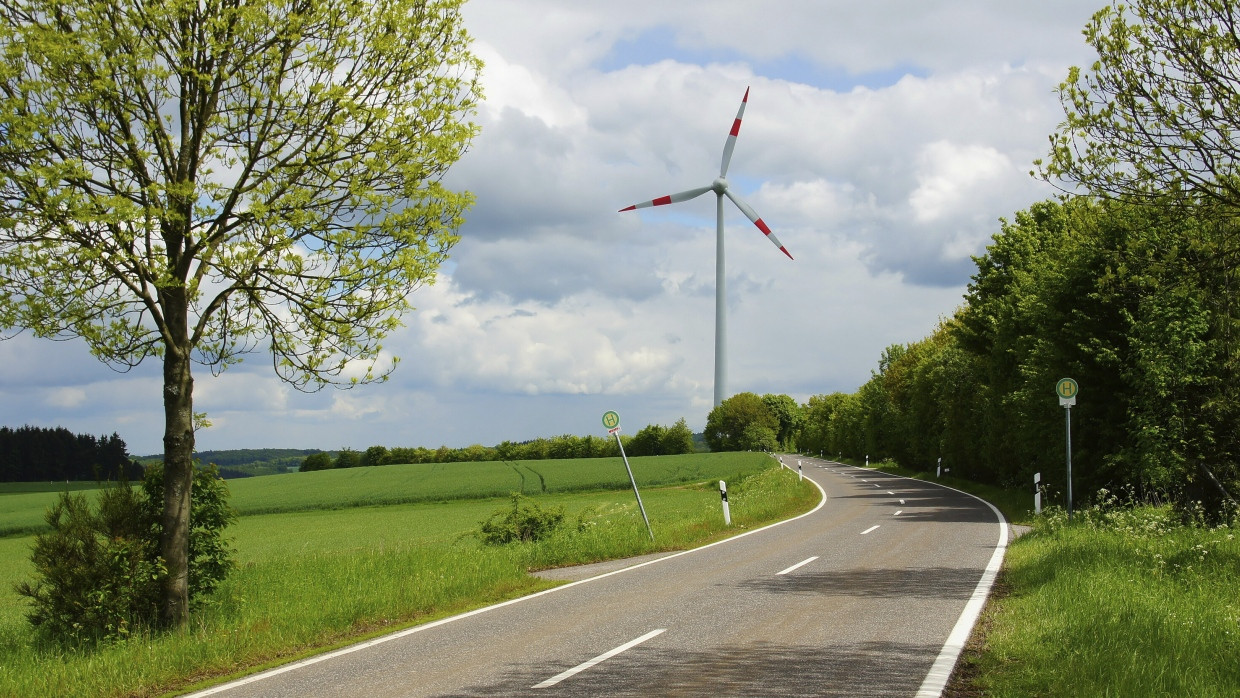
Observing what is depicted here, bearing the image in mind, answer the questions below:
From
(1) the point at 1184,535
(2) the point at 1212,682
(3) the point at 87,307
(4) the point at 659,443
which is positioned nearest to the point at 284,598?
(3) the point at 87,307

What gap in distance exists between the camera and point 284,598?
37.1 ft

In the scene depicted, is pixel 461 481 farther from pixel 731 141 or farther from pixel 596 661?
pixel 596 661

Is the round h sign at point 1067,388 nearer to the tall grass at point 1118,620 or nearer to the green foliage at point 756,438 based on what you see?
the tall grass at point 1118,620

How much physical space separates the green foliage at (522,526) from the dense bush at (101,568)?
9.32 m

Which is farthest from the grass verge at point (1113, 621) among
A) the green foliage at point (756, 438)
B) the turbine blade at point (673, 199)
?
the green foliage at point (756, 438)

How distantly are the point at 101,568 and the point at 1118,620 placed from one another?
10090 mm

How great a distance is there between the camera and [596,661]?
25.7 ft

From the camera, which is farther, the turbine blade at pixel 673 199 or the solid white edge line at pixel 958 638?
the turbine blade at pixel 673 199

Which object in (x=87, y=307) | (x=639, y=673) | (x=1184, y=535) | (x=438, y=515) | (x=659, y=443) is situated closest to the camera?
(x=639, y=673)

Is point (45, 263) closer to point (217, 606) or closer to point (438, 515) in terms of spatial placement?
point (217, 606)

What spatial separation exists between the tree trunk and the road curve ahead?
2.08m

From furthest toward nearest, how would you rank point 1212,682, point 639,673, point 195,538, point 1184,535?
point 1184,535, point 195,538, point 639,673, point 1212,682

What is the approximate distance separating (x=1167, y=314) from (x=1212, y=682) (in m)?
18.4

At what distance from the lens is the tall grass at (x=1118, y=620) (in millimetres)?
6383
